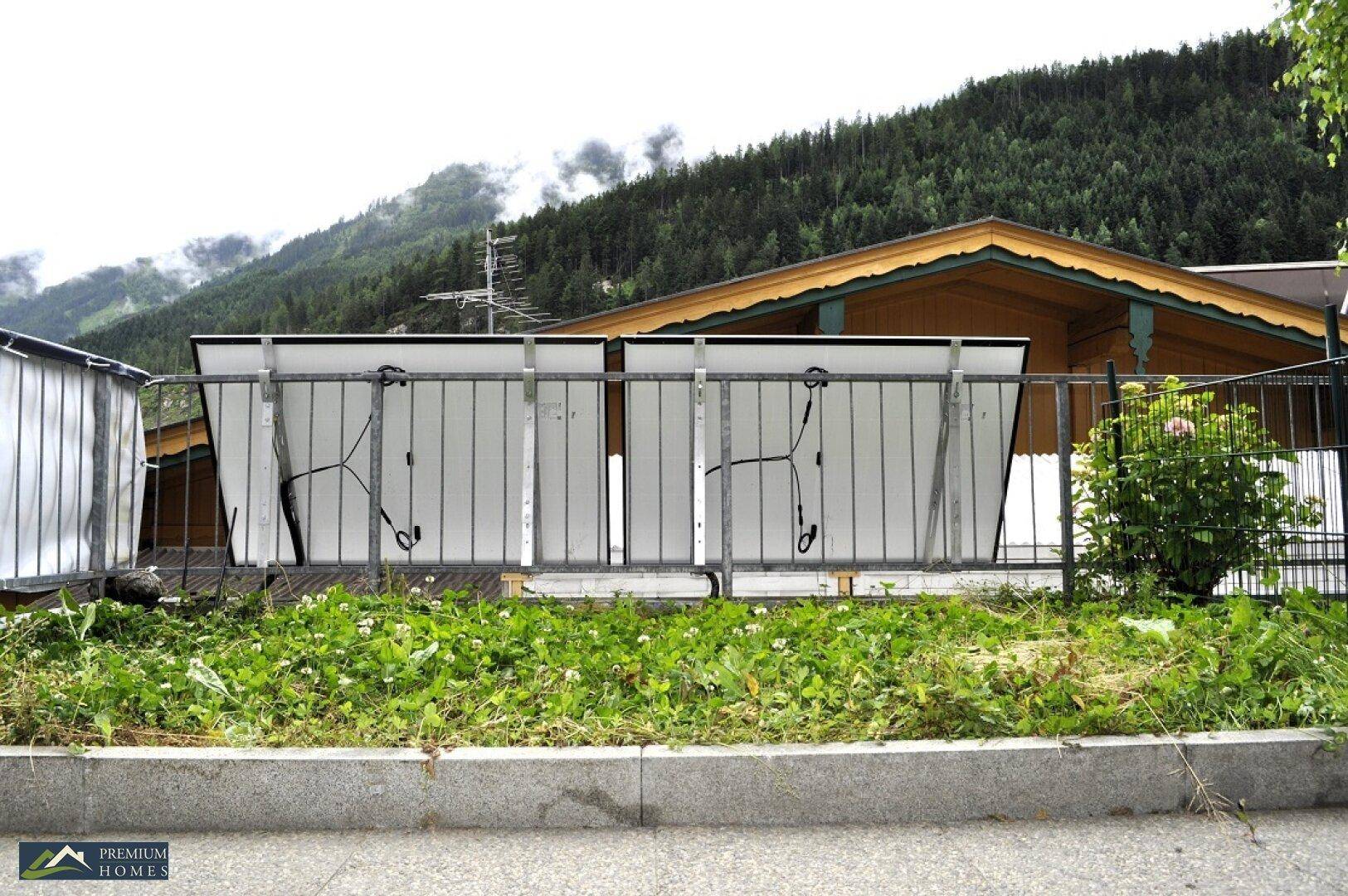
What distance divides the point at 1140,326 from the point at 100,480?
10.8 m

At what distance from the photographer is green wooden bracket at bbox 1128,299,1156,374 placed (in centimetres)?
1098

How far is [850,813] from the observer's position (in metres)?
3.12

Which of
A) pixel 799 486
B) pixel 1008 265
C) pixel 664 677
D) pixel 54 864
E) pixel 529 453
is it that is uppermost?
pixel 1008 265

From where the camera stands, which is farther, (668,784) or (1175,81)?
(1175,81)

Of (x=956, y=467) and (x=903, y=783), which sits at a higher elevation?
(x=956, y=467)

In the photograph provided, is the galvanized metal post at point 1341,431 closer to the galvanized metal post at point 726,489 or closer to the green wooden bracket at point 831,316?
the galvanized metal post at point 726,489

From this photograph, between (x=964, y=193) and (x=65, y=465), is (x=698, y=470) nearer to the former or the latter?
(x=65, y=465)

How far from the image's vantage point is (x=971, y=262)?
1079 centimetres

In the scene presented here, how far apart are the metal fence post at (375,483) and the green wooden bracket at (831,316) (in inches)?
245

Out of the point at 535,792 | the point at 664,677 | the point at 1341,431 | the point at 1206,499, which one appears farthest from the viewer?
the point at 1206,499

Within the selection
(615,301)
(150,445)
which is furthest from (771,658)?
(615,301)

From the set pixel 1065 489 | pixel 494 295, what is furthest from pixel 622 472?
pixel 494 295

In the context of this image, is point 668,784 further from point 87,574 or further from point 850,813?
point 87,574

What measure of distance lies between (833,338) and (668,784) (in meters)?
3.79
